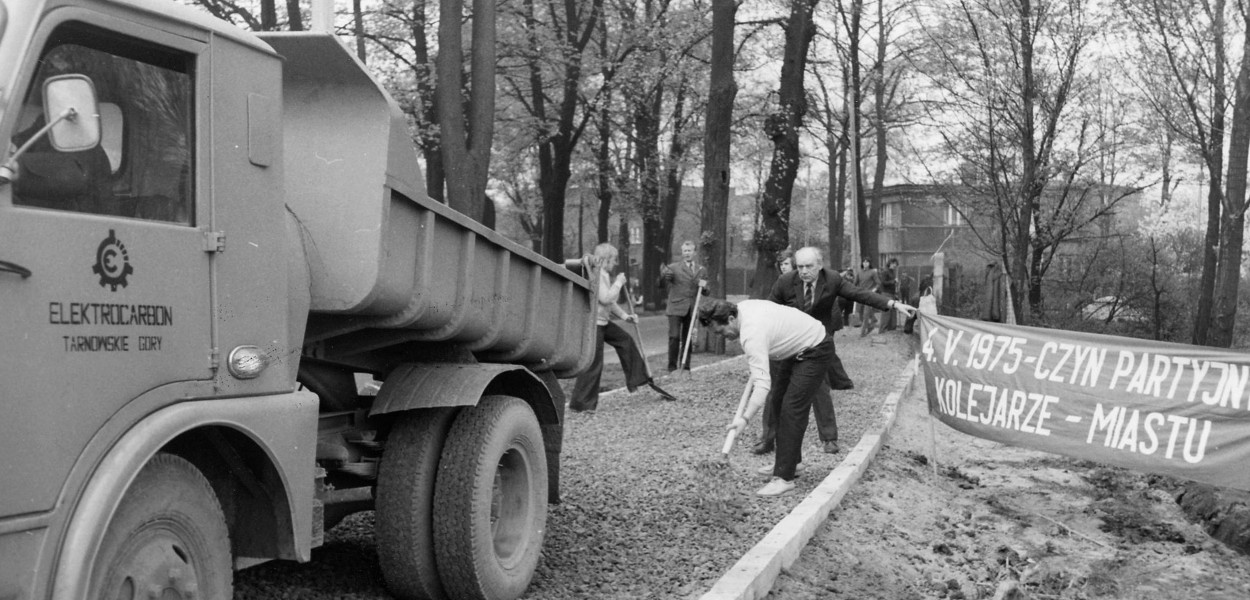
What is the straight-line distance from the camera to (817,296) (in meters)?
9.35

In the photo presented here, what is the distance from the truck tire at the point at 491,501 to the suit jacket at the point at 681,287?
10252 millimetres

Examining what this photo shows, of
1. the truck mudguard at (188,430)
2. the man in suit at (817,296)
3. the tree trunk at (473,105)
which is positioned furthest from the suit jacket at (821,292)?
the truck mudguard at (188,430)

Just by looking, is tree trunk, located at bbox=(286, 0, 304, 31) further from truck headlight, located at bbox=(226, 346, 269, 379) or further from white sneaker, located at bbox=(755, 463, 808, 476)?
truck headlight, located at bbox=(226, 346, 269, 379)

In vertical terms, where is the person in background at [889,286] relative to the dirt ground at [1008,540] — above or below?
above

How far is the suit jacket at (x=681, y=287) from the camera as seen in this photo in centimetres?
1622

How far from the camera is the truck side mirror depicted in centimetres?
320

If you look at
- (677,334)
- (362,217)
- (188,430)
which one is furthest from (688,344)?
(188,430)

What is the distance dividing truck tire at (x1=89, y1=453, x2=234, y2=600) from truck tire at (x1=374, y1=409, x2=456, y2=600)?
1209mm

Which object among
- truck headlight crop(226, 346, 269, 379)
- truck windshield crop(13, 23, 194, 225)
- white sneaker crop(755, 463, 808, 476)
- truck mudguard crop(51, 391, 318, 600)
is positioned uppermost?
truck windshield crop(13, 23, 194, 225)

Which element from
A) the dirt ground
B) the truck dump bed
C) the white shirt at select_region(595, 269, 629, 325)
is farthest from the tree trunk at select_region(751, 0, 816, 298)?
the truck dump bed

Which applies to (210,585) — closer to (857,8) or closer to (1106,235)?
(1106,235)

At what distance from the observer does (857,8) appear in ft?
96.0

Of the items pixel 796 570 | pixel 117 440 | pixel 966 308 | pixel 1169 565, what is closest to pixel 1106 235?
pixel 966 308

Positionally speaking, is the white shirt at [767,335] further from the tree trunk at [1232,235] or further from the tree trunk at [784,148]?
the tree trunk at [1232,235]
